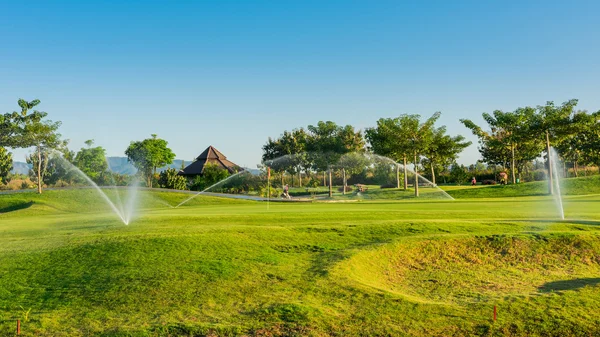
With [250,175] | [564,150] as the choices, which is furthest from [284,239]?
[564,150]

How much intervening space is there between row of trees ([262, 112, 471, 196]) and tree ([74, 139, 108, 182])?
38598 mm

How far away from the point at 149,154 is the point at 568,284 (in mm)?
94321

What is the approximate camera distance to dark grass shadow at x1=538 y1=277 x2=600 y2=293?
36.4ft

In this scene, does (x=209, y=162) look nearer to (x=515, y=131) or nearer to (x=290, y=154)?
(x=290, y=154)

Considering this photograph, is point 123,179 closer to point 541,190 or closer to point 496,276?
point 541,190

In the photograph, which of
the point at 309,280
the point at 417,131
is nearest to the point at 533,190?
the point at 417,131

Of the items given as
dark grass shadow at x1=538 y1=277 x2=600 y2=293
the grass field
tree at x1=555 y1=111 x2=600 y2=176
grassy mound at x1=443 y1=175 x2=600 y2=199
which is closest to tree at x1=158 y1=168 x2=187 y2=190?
grassy mound at x1=443 y1=175 x2=600 y2=199

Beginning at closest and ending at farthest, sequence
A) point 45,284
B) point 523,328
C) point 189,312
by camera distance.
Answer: point 523,328, point 189,312, point 45,284

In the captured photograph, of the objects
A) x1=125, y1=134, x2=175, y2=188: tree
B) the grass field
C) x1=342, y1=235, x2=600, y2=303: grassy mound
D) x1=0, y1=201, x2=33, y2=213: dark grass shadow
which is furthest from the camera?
x1=125, y1=134, x2=175, y2=188: tree

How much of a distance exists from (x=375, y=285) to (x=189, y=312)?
4456 millimetres

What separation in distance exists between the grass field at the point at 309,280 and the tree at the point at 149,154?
81.4 meters

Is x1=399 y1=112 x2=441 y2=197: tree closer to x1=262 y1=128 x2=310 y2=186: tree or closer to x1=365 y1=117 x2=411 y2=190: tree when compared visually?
x1=365 y1=117 x2=411 y2=190: tree

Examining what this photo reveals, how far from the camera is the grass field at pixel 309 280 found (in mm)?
8523

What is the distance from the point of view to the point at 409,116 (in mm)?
54594
